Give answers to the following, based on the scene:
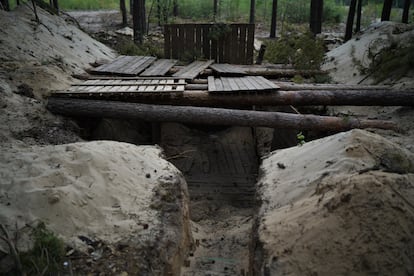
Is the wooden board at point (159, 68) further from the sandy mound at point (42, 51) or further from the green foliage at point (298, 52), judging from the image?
the green foliage at point (298, 52)

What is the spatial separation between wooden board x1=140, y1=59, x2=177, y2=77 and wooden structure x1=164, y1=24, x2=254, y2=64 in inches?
28.3

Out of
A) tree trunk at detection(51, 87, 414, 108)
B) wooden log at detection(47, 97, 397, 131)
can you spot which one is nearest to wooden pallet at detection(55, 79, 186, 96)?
tree trunk at detection(51, 87, 414, 108)

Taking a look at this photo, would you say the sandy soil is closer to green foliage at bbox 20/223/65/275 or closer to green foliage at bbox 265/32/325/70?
green foliage at bbox 20/223/65/275

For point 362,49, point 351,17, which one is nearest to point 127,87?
point 362,49

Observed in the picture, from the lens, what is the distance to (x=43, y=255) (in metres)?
3.11

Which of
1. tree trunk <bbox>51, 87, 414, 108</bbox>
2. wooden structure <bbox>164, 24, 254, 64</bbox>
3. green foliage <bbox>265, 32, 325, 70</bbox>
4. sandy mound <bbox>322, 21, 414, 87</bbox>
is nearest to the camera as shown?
tree trunk <bbox>51, 87, 414, 108</bbox>

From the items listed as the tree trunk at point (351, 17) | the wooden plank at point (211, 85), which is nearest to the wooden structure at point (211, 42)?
the wooden plank at point (211, 85)

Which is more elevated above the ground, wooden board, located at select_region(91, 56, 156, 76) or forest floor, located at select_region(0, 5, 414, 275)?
wooden board, located at select_region(91, 56, 156, 76)

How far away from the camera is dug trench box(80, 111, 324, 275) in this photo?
20.0ft

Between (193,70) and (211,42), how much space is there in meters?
2.35

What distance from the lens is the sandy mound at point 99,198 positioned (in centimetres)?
352

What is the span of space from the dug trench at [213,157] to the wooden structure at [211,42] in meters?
4.28

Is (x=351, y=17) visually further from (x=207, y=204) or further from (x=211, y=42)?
(x=207, y=204)

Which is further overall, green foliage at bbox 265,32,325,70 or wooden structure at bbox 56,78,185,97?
green foliage at bbox 265,32,325,70
